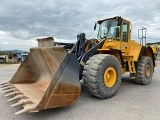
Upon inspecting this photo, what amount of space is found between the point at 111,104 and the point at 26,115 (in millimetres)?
1939

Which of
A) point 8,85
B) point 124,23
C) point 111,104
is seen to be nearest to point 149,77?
point 124,23

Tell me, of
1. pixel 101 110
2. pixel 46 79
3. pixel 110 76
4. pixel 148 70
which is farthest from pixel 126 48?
pixel 101 110

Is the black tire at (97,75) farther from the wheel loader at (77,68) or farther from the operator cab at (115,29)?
the operator cab at (115,29)

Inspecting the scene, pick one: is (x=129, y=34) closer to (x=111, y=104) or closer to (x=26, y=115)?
(x=111, y=104)

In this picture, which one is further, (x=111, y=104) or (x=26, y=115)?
(x=111, y=104)

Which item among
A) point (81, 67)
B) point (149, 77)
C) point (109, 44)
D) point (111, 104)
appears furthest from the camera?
point (149, 77)

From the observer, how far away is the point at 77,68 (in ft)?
14.5

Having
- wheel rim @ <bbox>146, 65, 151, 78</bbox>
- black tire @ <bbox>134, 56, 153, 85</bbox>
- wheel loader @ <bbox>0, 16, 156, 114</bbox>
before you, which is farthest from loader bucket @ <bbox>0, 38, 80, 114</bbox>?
wheel rim @ <bbox>146, 65, 151, 78</bbox>

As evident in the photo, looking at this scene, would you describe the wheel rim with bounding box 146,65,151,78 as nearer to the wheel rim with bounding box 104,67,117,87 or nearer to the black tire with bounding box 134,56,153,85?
the black tire with bounding box 134,56,153,85

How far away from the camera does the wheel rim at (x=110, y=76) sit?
204 inches

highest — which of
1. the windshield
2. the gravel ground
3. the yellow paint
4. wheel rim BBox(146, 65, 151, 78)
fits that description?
the windshield

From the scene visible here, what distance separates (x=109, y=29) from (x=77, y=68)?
256cm

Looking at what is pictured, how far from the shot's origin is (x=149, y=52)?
816 cm

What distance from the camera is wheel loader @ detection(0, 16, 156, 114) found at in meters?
3.99
